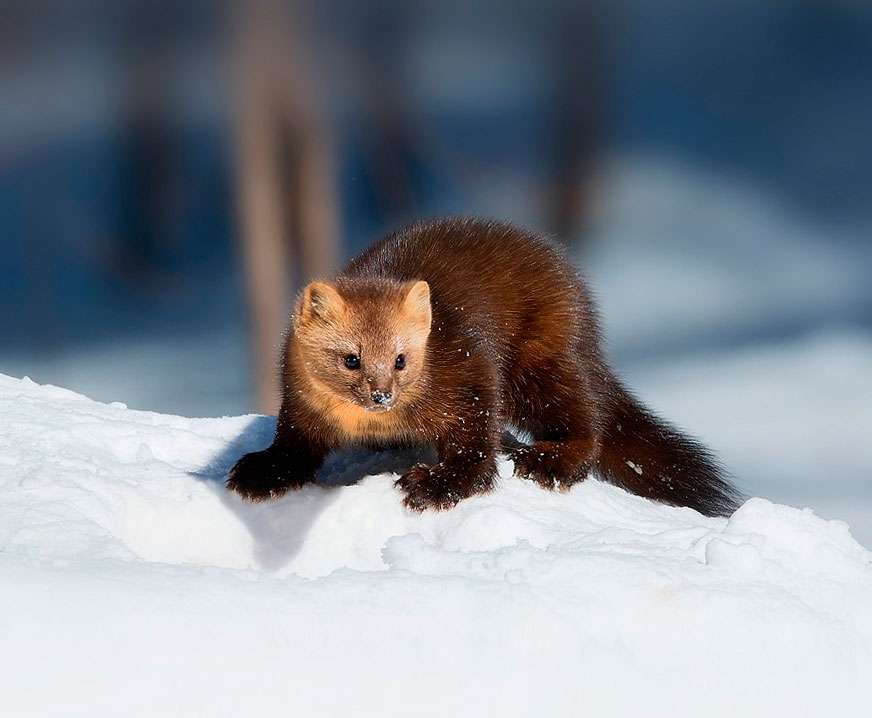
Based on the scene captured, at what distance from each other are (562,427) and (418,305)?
0.78m

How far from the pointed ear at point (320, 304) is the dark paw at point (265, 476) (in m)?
0.43

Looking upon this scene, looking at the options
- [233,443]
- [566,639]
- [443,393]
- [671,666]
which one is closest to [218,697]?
[566,639]

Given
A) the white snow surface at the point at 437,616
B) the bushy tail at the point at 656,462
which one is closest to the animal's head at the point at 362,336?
the white snow surface at the point at 437,616

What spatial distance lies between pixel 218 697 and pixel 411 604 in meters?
0.48

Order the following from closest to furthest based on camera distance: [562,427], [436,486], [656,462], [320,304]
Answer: [436,486]
[320,304]
[562,427]
[656,462]

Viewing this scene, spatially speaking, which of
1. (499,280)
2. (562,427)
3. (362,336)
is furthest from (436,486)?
(499,280)

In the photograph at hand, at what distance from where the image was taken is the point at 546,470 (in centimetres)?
389

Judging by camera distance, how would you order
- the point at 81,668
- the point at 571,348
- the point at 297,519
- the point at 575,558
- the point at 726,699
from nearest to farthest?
the point at 81,668 → the point at 726,699 → the point at 575,558 → the point at 297,519 → the point at 571,348

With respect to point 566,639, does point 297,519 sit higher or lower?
lower

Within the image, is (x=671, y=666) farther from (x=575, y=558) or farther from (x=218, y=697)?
(x=218, y=697)

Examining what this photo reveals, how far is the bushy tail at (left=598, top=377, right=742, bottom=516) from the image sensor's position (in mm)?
4348

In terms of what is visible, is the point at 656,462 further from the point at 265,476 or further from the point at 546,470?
the point at 265,476

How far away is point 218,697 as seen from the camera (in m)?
2.24

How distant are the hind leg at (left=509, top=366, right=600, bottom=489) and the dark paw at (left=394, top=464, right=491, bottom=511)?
0.39 meters
